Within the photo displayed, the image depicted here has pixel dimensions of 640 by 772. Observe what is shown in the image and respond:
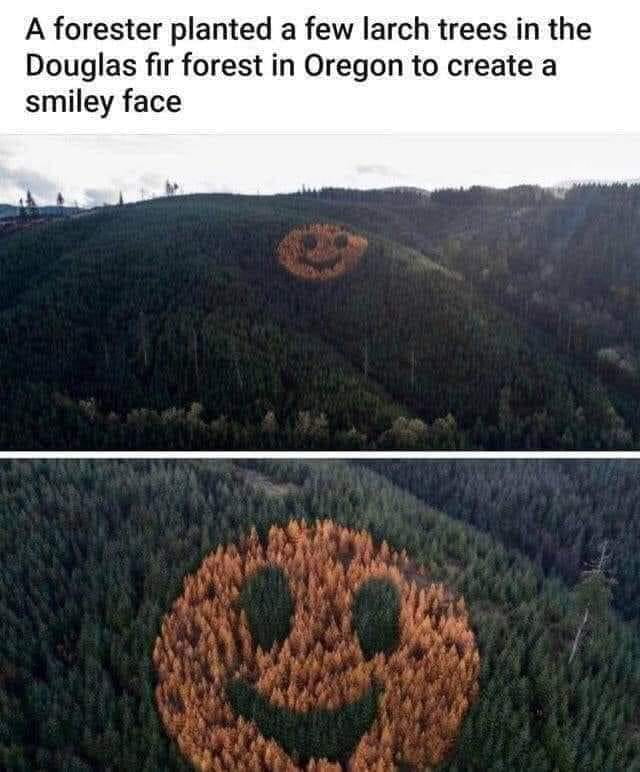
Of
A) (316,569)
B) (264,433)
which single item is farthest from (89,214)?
(316,569)

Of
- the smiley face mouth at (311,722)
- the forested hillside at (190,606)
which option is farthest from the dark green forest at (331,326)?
the smiley face mouth at (311,722)

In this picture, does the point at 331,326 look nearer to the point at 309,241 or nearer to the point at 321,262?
the point at 321,262

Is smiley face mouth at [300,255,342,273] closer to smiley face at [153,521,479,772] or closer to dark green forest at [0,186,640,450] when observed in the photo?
dark green forest at [0,186,640,450]

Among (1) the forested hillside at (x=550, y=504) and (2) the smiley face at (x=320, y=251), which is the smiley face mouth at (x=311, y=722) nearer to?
(1) the forested hillside at (x=550, y=504)

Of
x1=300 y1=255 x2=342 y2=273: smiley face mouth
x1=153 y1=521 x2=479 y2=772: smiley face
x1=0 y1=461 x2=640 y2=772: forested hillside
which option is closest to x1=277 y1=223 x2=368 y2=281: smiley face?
x1=300 y1=255 x2=342 y2=273: smiley face mouth

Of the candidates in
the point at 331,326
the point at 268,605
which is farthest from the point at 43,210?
the point at 268,605

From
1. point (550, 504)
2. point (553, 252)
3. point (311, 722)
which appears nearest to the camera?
point (311, 722)

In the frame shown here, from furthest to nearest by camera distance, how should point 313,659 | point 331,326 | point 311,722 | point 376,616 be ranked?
point 331,326
point 376,616
point 313,659
point 311,722

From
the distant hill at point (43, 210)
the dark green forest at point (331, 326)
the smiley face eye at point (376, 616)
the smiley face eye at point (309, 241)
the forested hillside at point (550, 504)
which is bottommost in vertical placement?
the smiley face eye at point (376, 616)
